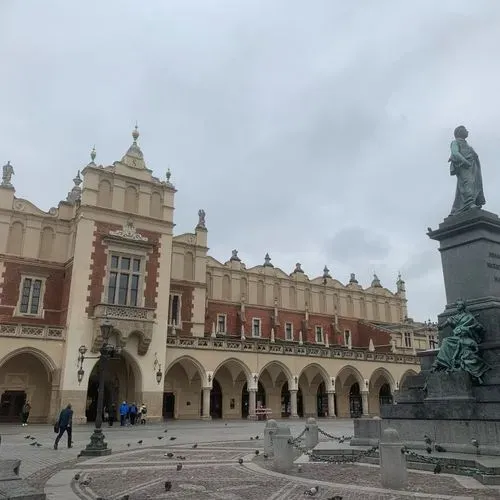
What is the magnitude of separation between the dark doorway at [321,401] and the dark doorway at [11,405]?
24422 millimetres

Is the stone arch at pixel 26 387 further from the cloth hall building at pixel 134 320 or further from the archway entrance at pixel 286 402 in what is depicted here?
the archway entrance at pixel 286 402

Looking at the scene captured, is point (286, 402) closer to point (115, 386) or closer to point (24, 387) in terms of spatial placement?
point (115, 386)

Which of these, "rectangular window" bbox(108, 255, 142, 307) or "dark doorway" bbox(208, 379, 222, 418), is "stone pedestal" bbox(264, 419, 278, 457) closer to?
"rectangular window" bbox(108, 255, 142, 307)

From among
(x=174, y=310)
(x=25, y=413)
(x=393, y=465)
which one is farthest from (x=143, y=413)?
(x=393, y=465)

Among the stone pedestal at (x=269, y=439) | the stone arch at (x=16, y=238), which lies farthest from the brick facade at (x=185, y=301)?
the stone pedestal at (x=269, y=439)

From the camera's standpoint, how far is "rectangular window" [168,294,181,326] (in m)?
36.7

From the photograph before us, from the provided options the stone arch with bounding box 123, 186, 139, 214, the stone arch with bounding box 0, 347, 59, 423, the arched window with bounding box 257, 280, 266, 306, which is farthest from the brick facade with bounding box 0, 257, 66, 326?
the arched window with bounding box 257, 280, 266, 306

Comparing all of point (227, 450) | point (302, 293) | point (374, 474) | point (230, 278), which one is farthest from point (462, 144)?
point (302, 293)

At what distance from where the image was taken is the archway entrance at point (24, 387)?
30016 millimetres

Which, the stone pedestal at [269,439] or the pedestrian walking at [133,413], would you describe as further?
the pedestrian walking at [133,413]

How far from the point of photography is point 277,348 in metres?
37.2

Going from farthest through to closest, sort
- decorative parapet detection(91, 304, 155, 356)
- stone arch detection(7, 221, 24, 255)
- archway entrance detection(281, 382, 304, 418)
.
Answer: archway entrance detection(281, 382, 304, 418), stone arch detection(7, 221, 24, 255), decorative parapet detection(91, 304, 155, 356)

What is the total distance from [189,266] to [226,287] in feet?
19.4

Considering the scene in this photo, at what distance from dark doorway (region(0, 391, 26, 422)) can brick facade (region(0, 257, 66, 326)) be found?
4.47 meters
